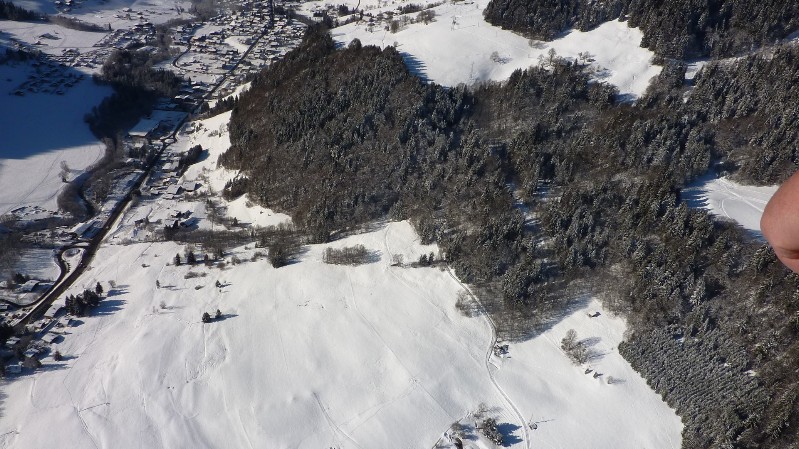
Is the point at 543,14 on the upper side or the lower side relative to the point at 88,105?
upper

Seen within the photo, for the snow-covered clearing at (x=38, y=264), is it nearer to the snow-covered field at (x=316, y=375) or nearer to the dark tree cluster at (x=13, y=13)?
the snow-covered field at (x=316, y=375)

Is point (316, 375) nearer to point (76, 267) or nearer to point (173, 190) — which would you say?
point (76, 267)

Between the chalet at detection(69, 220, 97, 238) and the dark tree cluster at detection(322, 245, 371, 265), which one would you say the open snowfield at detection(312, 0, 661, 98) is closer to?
the dark tree cluster at detection(322, 245, 371, 265)

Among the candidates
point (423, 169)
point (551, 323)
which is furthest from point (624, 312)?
point (423, 169)

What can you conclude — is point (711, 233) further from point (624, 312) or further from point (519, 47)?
point (519, 47)

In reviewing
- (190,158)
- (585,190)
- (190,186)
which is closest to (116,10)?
(190,158)
